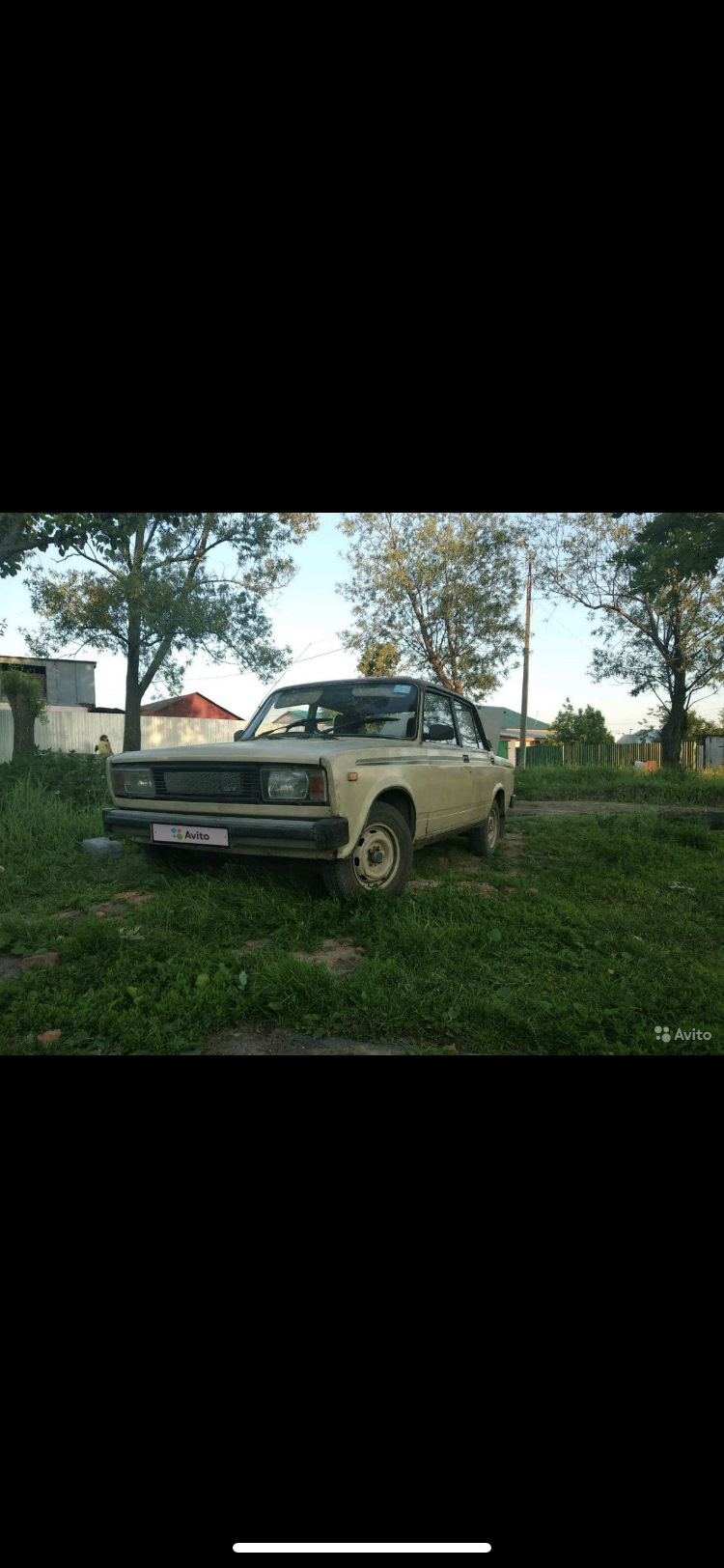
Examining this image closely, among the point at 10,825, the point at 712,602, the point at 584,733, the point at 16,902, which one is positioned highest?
the point at 712,602

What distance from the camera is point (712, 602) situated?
8.20 ft

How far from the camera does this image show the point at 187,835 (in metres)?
2.25

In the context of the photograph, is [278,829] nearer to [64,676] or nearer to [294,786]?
[294,786]

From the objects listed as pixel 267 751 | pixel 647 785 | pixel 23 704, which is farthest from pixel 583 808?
pixel 23 704

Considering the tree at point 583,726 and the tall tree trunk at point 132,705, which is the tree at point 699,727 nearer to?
the tree at point 583,726

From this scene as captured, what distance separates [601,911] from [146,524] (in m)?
2.09

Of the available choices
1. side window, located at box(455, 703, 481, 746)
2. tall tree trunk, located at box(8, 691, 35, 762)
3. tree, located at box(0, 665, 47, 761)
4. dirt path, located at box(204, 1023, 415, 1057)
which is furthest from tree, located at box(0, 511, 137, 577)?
side window, located at box(455, 703, 481, 746)

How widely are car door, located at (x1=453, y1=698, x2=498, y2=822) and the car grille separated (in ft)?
4.54

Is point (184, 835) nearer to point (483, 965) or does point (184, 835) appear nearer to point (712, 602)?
point (483, 965)

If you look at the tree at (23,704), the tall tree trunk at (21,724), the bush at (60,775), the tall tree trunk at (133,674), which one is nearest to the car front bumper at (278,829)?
the tall tree trunk at (133,674)

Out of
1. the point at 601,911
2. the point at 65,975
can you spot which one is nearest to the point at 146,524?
the point at 65,975

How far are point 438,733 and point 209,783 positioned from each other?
3.96 ft

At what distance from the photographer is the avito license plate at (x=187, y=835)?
218cm
